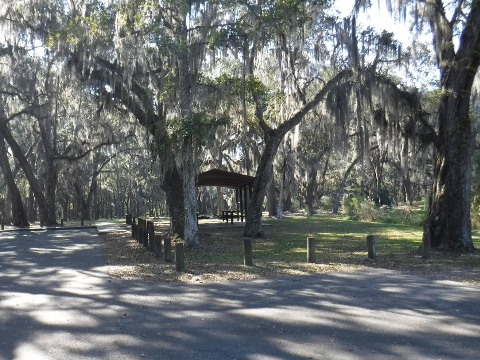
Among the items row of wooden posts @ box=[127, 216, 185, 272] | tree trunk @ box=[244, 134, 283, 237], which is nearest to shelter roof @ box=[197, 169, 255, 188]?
tree trunk @ box=[244, 134, 283, 237]

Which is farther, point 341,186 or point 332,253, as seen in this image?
point 341,186

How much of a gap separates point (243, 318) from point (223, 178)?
20107 mm

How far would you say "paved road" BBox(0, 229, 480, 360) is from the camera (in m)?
5.78

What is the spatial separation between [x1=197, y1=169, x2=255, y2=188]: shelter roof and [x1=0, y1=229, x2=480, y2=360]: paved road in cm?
1571

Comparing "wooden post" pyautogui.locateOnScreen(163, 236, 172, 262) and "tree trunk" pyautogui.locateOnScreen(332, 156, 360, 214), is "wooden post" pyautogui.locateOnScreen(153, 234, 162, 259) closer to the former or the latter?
"wooden post" pyautogui.locateOnScreen(163, 236, 172, 262)

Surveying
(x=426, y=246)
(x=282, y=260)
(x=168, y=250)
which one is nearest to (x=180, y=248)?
(x=168, y=250)

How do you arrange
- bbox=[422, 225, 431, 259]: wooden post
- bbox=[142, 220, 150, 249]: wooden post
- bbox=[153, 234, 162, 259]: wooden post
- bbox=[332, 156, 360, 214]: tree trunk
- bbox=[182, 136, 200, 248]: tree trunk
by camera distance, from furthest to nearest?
1. bbox=[332, 156, 360, 214]: tree trunk
2. bbox=[142, 220, 150, 249]: wooden post
3. bbox=[182, 136, 200, 248]: tree trunk
4. bbox=[153, 234, 162, 259]: wooden post
5. bbox=[422, 225, 431, 259]: wooden post

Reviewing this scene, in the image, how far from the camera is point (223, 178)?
27297mm

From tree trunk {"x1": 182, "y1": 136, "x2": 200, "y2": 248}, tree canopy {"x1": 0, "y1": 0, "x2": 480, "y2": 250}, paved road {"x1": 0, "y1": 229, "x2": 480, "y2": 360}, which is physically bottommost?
paved road {"x1": 0, "y1": 229, "x2": 480, "y2": 360}

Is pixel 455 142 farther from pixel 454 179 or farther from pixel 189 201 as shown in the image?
pixel 189 201

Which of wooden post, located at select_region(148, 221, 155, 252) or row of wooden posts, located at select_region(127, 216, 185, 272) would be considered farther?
wooden post, located at select_region(148, 221, 155, 252)

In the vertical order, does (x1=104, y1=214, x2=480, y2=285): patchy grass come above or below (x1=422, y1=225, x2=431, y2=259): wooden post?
below

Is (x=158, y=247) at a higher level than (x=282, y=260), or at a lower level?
higher

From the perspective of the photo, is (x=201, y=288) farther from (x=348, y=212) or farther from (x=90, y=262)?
(x=348, y=212)
